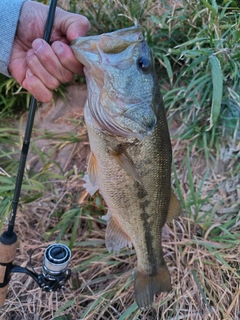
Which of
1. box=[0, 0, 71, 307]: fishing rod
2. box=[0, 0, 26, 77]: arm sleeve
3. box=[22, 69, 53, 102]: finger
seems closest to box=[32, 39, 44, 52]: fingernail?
box=[22, 69, 53, 102]: finger

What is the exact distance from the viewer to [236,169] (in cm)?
242

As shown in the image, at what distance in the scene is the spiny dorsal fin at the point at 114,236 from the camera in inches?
71.7

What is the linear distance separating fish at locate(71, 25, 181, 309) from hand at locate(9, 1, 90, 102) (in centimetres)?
10

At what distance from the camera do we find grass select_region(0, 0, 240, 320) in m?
2.16

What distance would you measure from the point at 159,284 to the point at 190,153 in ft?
3.57

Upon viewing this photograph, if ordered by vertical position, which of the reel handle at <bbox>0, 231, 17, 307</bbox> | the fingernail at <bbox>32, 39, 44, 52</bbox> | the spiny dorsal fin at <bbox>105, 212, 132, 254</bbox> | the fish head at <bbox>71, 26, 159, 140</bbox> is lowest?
the spiny dorsal fin at <bbox>105, 212, 132, 254</bbox>

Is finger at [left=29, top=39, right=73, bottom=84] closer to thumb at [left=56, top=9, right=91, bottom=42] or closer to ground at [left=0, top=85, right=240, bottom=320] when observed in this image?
thumb at [left=56, top=9, right=91, bottom=42]

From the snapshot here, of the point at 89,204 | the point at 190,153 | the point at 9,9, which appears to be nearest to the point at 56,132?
the point at 89,204

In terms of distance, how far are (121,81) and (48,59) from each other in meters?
0.34

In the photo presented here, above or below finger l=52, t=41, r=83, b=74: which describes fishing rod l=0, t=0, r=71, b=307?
below

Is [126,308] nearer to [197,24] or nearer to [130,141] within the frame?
[130,141]

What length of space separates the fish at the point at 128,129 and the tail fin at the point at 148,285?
0.85ft

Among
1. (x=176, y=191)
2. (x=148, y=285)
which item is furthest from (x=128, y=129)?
(x=176, y=191)

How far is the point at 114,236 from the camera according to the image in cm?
184
